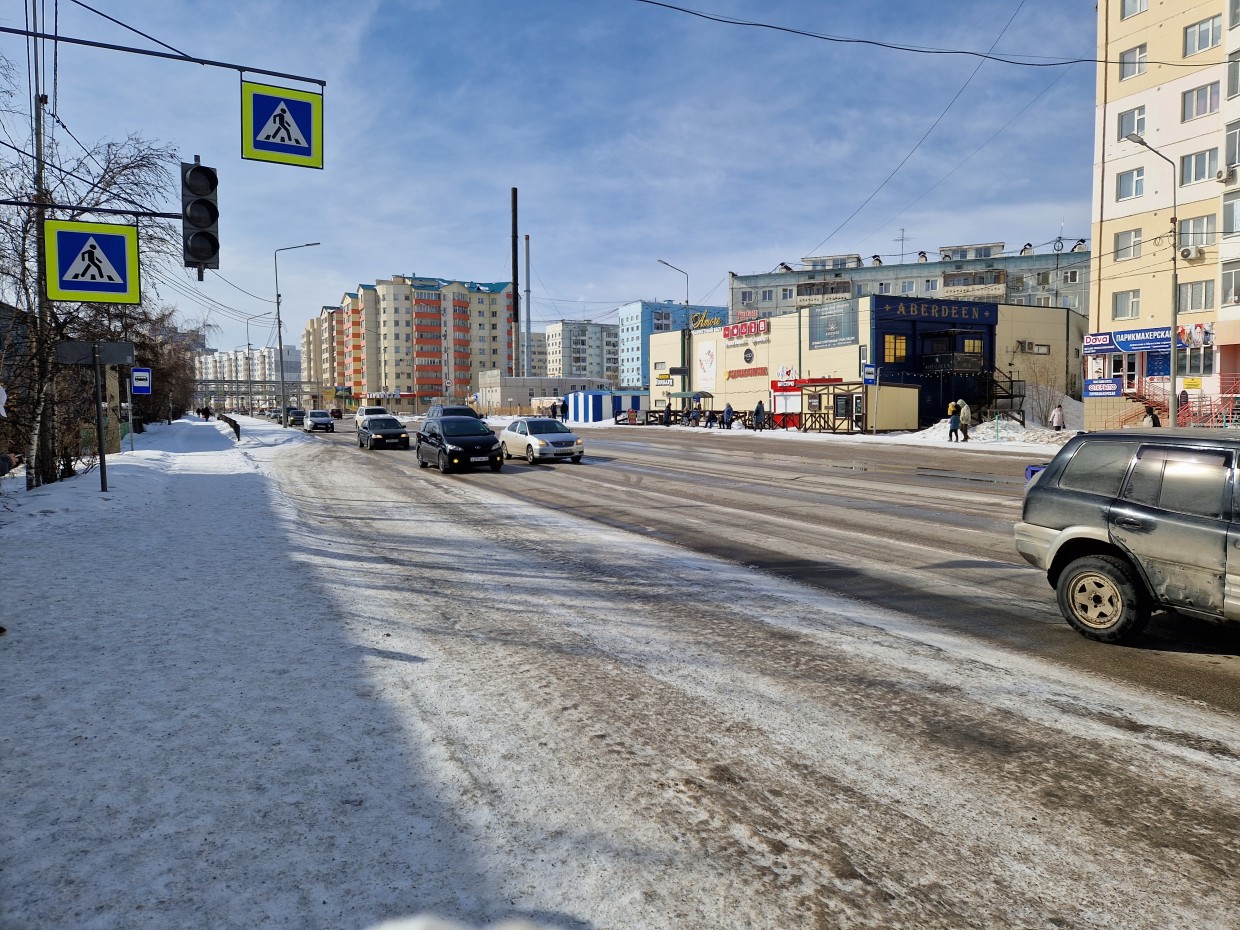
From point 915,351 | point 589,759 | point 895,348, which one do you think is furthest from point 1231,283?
point 589,759

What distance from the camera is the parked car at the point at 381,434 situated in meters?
30.3

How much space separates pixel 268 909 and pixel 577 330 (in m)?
186

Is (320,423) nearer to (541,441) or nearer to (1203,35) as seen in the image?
(541,441)

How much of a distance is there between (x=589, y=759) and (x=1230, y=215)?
131 feet

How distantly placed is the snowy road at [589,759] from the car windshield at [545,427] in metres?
15.9

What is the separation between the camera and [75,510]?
1095 centimetres

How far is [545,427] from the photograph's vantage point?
23484mm

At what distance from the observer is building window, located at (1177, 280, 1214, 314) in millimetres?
32875

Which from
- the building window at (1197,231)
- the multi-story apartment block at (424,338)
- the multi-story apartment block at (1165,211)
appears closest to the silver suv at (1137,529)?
the multi-story apartment block at (1165,211)

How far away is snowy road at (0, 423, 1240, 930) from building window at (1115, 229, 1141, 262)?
3717 cm

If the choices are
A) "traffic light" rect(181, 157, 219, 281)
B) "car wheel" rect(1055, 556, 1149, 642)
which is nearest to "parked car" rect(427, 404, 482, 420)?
"traffic light" rect(181, 157, 219, 281)

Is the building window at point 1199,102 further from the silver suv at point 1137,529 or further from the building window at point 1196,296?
the silver suv at point 1137,529

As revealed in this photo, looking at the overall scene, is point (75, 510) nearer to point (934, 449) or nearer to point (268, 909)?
point (268, 909)

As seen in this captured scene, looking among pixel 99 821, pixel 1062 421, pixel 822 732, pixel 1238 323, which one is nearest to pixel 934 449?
pixel 1062 421
